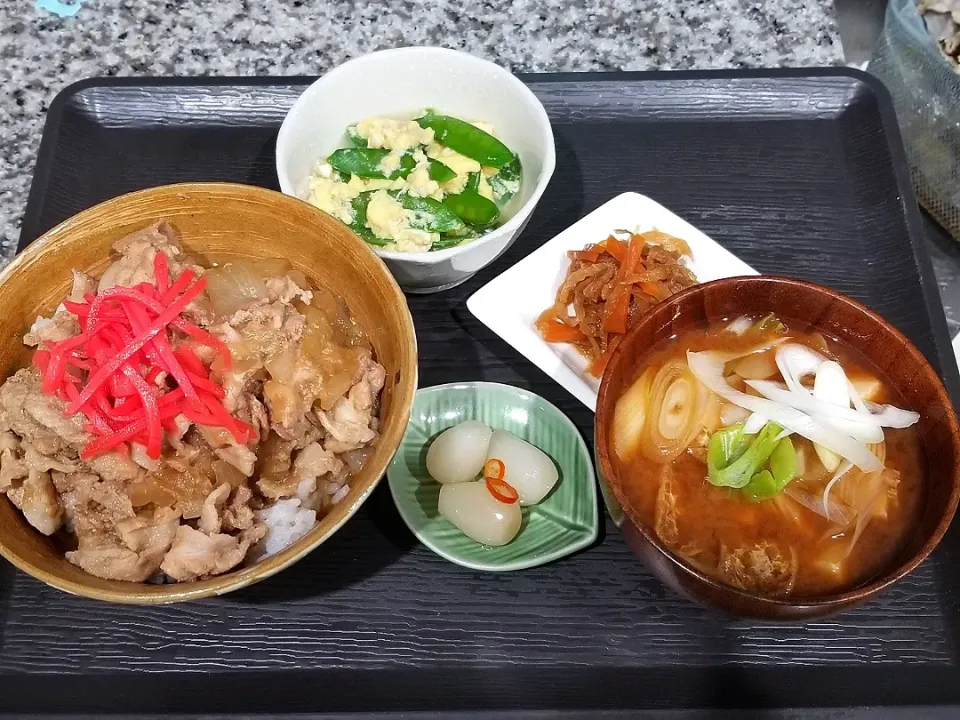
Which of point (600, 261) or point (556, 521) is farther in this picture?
point (600, 261)

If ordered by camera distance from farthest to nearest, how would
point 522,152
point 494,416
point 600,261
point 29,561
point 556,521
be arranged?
1. point 522,152
2. point 600,261
3. point 494,416
4. point 556,521
5. point 29,561

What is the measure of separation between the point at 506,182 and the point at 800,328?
2.75ft

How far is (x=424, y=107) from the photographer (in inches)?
82.4

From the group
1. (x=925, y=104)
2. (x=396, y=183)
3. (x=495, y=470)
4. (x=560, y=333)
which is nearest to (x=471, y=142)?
(x=396, y=183)

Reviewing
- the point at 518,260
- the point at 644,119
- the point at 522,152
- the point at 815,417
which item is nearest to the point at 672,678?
the point at 815,417

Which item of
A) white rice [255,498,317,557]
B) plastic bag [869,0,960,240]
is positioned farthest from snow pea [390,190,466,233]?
plastic bag [869,0,960,240]

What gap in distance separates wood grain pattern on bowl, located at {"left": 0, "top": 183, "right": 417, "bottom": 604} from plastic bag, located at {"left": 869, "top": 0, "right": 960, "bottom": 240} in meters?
1.85

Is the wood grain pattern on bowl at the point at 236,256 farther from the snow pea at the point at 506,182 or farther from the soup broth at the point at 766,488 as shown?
the snow pea at the point at 506,182

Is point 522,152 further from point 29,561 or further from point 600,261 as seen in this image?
point 29,561

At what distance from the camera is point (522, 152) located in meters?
2.01

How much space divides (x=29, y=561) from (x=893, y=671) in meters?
1.61

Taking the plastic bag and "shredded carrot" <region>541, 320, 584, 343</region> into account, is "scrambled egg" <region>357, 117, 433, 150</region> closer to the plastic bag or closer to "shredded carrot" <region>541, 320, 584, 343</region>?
"shredded carrot" <region>541, 320, 584, 343</region>

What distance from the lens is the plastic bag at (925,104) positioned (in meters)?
2.26

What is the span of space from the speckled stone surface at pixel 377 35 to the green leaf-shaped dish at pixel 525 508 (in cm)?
138
